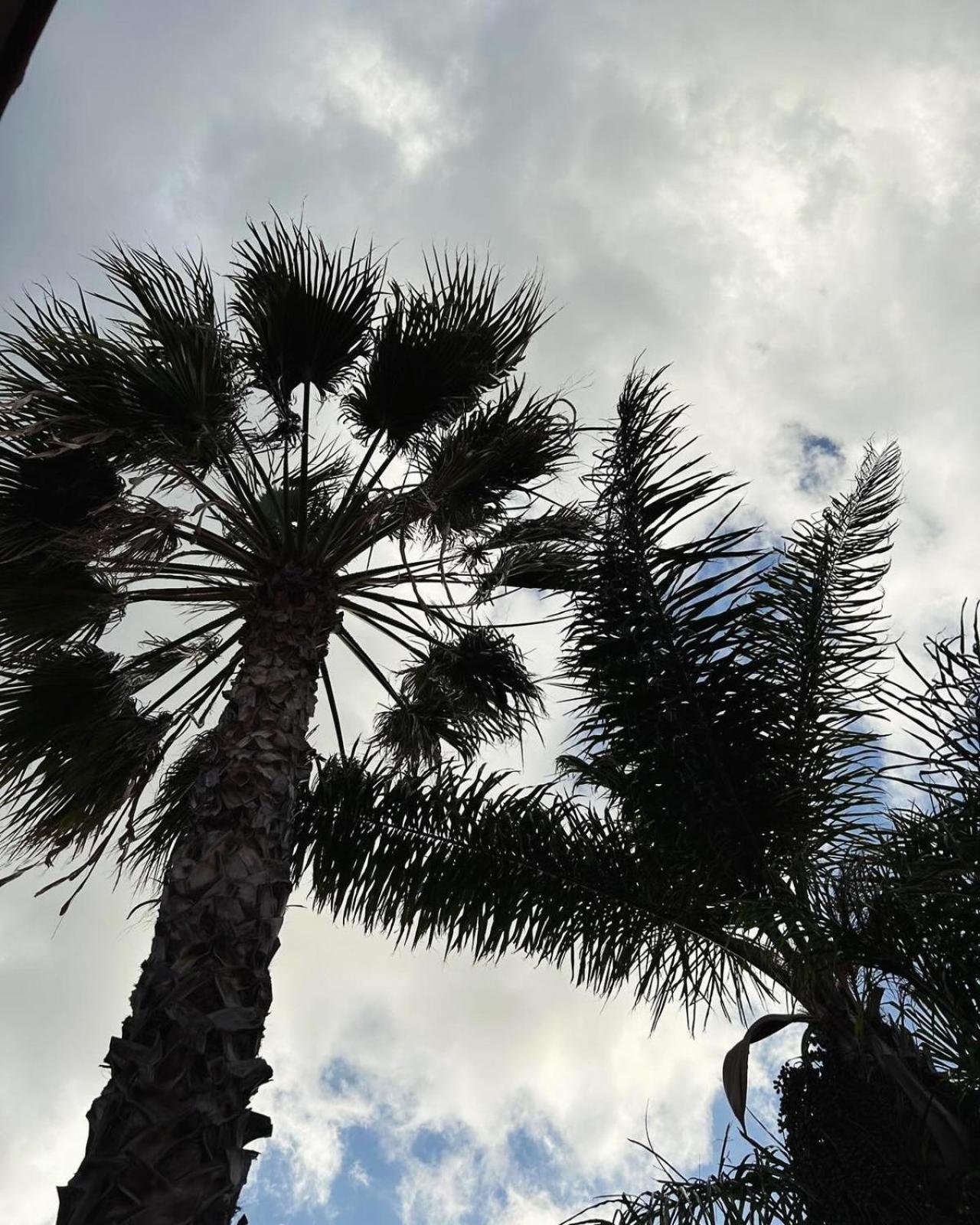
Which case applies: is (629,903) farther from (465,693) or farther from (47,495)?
(47,495)

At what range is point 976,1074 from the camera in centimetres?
258

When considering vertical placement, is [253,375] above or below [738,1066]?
above

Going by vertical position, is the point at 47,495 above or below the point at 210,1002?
above

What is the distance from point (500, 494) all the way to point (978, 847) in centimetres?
404

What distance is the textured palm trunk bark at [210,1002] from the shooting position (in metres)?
2.68

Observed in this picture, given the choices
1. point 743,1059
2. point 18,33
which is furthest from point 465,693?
point 18,33

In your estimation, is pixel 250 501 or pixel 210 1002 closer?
pixel 210 1002

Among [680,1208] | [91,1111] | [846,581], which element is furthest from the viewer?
[846,581]

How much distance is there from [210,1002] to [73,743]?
2715 millimetres

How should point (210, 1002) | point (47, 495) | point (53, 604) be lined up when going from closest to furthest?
point (210, 1002) < point (47, 495) < point (53, 604)

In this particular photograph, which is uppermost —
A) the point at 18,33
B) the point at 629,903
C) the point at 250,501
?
the point at 250,501

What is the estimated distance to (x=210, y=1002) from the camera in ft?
10.1

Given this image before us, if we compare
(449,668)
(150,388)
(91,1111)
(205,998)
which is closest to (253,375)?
(150,388)

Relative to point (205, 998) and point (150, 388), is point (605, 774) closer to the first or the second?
point (205, 998)
